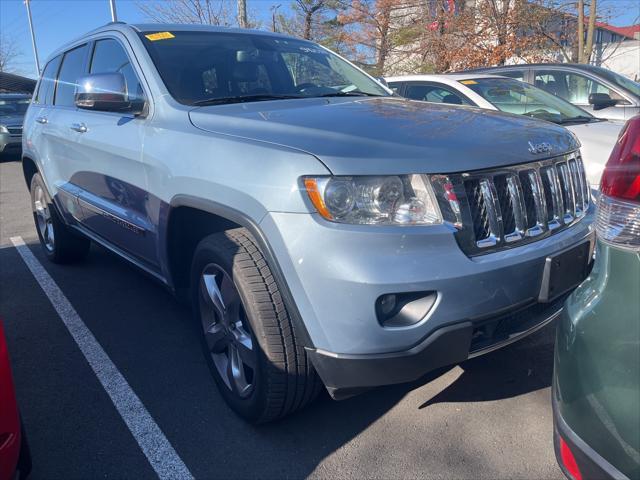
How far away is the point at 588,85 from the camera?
6.50 meters

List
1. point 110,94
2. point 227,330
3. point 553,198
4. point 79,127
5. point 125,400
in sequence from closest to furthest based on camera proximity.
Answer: point 553,198 → point 227,330 → point 125,400 → point 110,94 → point 79,127

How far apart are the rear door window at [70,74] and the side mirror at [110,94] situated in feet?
4.26

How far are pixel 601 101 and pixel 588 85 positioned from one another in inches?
24.9

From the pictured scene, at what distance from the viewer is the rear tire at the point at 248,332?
2260 mm

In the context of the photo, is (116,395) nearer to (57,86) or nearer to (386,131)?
(386,131)

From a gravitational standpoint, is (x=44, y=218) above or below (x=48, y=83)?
below

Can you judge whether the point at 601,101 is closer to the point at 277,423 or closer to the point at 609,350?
the point at 277,423

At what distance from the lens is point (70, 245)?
4980 millimetres

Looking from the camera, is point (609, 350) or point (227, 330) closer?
point (609, 350)

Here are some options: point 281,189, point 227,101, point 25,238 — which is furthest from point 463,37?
point 281,189

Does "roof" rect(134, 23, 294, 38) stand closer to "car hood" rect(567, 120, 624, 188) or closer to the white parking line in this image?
the white parking line

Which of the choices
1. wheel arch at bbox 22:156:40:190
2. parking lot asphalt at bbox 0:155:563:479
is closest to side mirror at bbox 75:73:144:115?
parking lot asphalt at bbox 0:155:563:479

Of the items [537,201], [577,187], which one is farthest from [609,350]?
[577,187]

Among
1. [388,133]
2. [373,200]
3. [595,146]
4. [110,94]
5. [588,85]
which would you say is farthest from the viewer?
[588,85]
